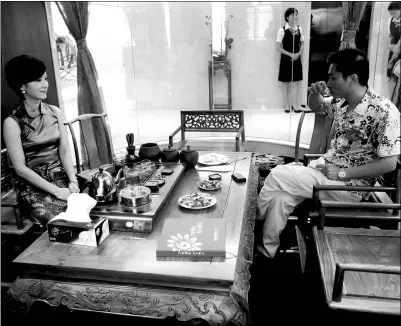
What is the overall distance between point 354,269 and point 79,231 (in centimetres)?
101

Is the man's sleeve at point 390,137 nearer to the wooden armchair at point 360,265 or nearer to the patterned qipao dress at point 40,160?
the wooden armchair at point 360,265

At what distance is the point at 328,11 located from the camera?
18.9 feet

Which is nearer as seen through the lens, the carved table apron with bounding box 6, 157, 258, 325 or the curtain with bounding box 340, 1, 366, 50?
the carved table apron with bounding box 6, 157, 258, 325

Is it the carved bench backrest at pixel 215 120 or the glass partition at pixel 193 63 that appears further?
the glass partition at pixel 193 63

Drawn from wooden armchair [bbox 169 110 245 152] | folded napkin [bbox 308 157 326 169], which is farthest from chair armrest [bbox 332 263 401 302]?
wooden armchair [bbox 169 110 245 152]

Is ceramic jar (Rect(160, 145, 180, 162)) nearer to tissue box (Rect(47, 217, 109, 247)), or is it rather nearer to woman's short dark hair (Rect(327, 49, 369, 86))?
tissue box (Rect(47, 217, 109, 247))

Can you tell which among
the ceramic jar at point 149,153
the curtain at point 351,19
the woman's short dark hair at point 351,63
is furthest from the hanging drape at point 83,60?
the curtain at point 351,19

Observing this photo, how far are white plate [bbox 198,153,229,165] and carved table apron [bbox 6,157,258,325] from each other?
38.7 inches

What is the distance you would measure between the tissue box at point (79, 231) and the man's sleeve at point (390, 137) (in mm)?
1412

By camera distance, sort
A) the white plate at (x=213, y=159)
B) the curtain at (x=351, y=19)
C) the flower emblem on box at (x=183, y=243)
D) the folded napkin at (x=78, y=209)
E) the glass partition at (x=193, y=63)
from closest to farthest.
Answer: the flower emblem on box at (x=183, y=243)
the folded napkin at (x=78, y=209)
the white plate at (x=213, y=159)
the curtain at (x=351, y=19)
the glass partition at (x=193, y=63)

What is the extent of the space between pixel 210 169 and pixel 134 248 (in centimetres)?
92

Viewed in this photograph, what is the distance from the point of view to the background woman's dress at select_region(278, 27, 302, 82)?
4758 mm

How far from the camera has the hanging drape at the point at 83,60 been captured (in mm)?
3633

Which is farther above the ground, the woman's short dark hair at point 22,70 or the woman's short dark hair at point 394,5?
the woman's short dark hair at point 394,5
